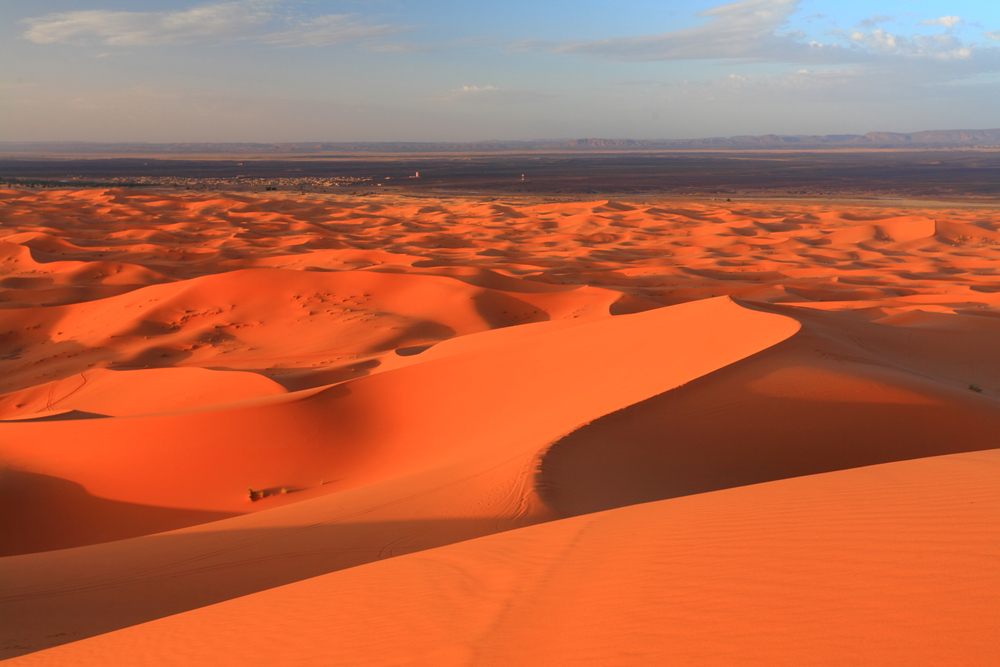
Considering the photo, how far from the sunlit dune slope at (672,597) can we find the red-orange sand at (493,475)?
18 mm

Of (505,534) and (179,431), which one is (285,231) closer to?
(179,431)

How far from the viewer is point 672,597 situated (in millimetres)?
3000

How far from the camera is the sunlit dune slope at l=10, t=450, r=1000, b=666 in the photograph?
2.48 metres

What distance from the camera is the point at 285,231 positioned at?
30.8m

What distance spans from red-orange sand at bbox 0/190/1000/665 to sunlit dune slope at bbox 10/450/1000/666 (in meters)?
0.02

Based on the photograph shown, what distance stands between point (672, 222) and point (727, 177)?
149 ft

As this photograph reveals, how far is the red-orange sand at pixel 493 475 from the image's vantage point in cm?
292

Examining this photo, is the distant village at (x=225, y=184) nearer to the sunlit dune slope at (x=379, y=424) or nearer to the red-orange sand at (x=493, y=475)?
the red-orange sand at (x=493, y=475)

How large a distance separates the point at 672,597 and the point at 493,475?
9.48 feet

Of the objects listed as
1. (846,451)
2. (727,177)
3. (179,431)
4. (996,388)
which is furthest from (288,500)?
(727,177)

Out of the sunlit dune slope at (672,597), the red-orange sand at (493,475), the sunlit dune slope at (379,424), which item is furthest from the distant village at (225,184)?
the sunlit dune slope at (672,597)

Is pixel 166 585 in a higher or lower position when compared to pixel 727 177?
lower

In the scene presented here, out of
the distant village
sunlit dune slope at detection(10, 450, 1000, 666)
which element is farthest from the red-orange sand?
the distant village

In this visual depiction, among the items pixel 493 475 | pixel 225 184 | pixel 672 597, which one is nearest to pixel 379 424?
pixel 493 475
